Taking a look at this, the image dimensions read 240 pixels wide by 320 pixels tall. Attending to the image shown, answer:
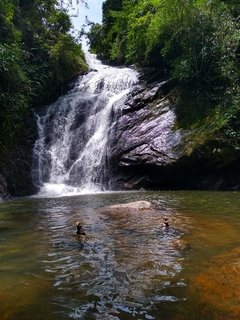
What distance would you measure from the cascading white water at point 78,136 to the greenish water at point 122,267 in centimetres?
790

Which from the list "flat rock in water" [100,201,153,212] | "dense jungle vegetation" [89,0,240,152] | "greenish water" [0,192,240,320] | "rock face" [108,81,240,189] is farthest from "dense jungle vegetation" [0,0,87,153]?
"greenish water" [0,192,240,320]

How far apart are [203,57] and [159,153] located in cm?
544

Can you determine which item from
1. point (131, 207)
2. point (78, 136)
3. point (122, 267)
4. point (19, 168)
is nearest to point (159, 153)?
point (78, 136)

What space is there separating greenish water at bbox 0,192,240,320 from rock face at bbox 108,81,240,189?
21.2ft

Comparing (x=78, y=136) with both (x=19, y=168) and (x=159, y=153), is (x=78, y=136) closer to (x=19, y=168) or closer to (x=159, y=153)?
(x=19, y=168)

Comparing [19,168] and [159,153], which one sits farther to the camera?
[19,168]

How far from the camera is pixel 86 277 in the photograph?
5.88 meters

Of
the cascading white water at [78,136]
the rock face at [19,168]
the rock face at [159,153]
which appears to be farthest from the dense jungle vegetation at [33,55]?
the rock face at [159,153]

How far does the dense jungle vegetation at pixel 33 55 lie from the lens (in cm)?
1703

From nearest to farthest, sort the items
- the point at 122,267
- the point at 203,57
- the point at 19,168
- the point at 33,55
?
the point at 122,267 → the point at 19,168 → the point at 203,57 → the point at 33,55

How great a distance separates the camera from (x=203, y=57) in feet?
64.5

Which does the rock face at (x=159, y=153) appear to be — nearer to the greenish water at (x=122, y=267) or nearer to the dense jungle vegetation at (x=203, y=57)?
the dense jungle vegetation at (x=203, y=57)

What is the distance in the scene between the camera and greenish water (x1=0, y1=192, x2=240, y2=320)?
15.6ft

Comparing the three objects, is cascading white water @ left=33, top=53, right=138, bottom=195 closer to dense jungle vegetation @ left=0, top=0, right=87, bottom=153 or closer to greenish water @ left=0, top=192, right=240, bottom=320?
dense jungle vegetation @ left=0, top=0, right=87, bottom=153
